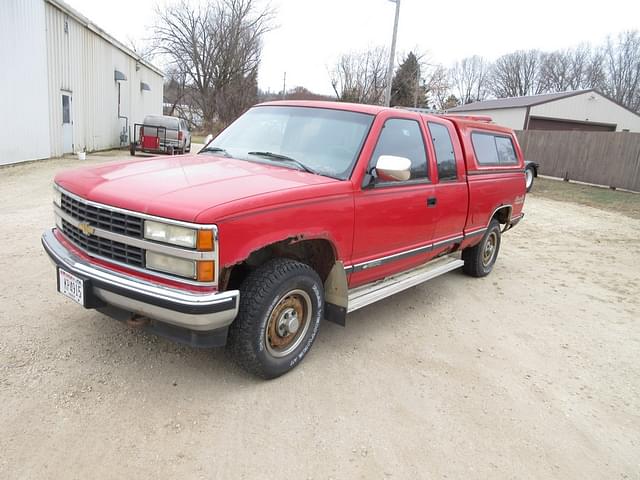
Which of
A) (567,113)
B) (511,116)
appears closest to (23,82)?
(511,116)

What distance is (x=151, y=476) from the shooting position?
2.35m

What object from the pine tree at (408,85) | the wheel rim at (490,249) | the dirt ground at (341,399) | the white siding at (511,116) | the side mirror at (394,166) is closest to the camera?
the dirt ground at (341,399)

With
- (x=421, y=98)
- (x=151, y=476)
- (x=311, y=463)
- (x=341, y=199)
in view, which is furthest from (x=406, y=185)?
→ (x=421, y=98)

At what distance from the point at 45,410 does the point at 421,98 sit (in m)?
43.6

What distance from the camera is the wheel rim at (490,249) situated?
20.6ft

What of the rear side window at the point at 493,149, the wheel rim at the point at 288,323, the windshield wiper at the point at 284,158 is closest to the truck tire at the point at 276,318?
the wheel rim at the point at 288,323

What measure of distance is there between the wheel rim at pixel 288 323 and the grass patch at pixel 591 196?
1261 cm

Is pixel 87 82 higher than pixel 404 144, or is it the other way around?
pixel 87 82

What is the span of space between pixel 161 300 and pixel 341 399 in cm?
139

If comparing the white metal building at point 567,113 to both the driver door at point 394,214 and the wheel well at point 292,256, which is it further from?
the wheel well at point 292,256

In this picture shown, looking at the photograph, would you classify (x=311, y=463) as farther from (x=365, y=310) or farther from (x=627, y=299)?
(x=627, y=299)

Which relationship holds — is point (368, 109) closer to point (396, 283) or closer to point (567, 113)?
point (396, 283)

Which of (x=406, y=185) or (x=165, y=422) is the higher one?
(x=406, y=185)

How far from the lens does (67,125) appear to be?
16172 mm
